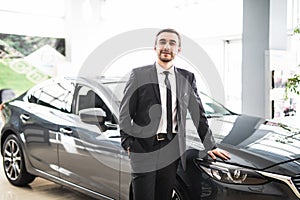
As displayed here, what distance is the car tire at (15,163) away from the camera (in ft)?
11.9

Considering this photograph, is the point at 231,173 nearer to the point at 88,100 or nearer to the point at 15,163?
the point at 88,100

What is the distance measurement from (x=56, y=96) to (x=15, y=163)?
839 millimetres

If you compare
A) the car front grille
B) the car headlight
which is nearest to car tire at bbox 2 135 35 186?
the car headlight

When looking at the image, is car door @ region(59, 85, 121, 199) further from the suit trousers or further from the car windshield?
the suit trousers

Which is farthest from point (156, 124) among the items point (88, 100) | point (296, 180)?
point (88, 100)

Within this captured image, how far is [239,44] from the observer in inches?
269

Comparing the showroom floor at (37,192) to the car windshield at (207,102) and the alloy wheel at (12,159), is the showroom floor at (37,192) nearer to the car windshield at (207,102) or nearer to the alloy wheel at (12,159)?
the alloy wheel at (12,159)

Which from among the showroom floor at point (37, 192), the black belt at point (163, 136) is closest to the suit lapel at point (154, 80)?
the black belt at point (163, 136)

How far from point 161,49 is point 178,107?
1.09 feet

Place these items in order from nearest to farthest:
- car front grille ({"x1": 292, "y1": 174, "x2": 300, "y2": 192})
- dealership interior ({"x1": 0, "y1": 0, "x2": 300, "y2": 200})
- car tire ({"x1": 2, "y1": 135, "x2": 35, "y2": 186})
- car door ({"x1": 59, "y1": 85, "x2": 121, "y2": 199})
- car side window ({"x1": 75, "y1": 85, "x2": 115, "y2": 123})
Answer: car front grille ({"x1": 292, "y1": 174, "x2": 300, "y2": 192}) → car door ({"x1": 59, "y1": 85, "x2": 121, "y2": 199}) → car side window ({"x1": 75, "y1": 85, "x2": 115, "y2": 123}) → car tire ({"x1": 2, "y1": 135, "x2": 35, "y2": 186}) → dealership interior ({"x1": 0, "y1": 0, "x2": 300, "y2": 200})

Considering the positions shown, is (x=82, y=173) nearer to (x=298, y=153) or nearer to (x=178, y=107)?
(x=178, y=107)

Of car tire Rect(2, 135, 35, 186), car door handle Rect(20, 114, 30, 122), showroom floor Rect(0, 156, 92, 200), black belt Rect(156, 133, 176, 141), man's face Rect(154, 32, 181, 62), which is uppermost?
man's face Rect(154, 32, 181, 62)

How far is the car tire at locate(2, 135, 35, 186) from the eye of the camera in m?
3.64

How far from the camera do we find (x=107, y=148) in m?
2.65
